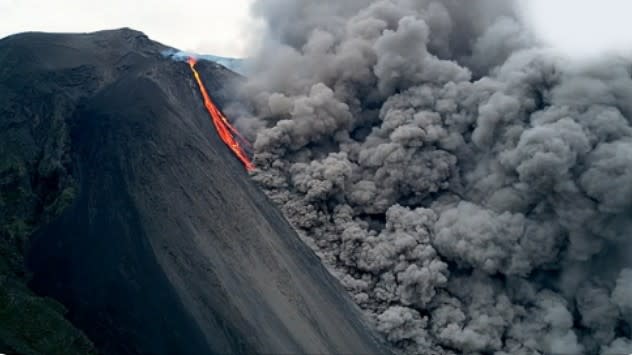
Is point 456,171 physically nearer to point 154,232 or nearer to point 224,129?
point 224,129

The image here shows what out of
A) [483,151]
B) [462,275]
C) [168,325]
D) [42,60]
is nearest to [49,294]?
[168,325]

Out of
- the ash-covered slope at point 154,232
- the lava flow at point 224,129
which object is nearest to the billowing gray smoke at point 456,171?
the lava flow at point 224,129

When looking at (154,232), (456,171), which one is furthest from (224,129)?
(456,171)

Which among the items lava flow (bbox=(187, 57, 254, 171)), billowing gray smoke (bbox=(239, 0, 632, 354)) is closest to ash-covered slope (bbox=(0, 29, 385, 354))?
lava flow (bbox=(187, 57, 254, 171))

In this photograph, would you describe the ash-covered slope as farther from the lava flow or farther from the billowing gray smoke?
the billowing gray smoke

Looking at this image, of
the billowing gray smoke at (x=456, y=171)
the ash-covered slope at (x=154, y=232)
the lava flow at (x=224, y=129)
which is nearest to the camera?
the ash-covered slope at (x=154, y=232)

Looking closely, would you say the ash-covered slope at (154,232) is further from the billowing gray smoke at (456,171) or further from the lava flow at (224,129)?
the billowing gray smoke at (456,171)
